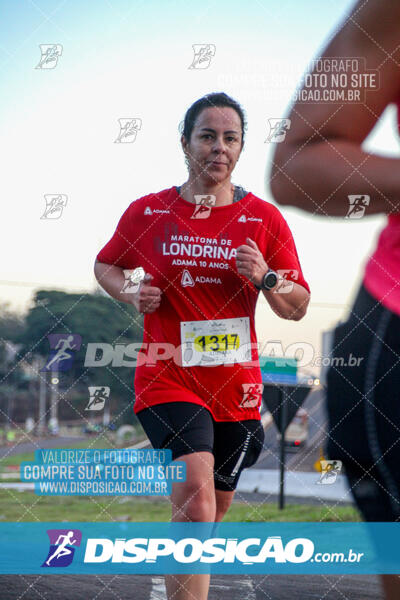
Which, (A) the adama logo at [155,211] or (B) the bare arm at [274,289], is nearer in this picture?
(B) the bare arm at [274,289]

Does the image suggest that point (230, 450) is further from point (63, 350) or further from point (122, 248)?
point (63, 350)

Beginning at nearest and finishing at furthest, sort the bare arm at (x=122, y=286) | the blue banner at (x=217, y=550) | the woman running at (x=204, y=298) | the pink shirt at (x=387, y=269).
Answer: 1. the pink shirt at (x=387, y=269)
2. the woman running at (x=204, y=298)
3. the bare arm at (x=122, y=286)
4. the blue banner at (x=217, y=550)

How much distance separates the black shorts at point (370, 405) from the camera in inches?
44.6

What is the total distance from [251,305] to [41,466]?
1351 millimetres

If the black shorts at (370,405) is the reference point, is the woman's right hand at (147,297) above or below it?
above

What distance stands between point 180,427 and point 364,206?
1397 mm

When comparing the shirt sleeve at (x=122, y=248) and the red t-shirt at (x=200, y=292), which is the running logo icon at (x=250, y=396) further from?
the shirt sleeve at (x=122, y=248)

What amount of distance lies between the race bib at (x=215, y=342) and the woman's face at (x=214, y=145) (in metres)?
0.49

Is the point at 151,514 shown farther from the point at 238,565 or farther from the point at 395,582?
the point at 395,582

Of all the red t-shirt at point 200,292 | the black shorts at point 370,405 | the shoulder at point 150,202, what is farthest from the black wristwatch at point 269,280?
the black shorts at point 370,405

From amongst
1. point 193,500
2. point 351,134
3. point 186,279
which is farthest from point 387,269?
point 186,279

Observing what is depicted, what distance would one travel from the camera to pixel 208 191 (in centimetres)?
276

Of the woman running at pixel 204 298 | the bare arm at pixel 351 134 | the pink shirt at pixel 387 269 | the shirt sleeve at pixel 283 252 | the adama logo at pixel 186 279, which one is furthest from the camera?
the shirt sleeve at pixel 283 252

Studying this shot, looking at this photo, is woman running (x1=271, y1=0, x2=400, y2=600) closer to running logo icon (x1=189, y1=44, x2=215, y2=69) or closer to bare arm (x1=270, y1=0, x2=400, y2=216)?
bare arm (x1=270, y1=0, x2=400, y2=216)
